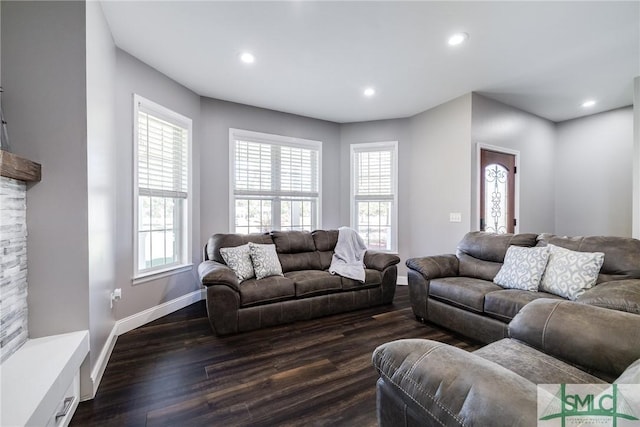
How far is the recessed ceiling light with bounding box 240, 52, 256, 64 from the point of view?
9.27ft

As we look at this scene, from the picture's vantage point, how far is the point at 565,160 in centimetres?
489

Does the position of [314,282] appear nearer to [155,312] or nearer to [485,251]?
[155,312]

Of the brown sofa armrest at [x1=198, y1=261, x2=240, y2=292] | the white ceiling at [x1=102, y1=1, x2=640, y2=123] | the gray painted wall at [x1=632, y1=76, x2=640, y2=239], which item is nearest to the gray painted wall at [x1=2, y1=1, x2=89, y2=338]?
the white ceiling at [x1=102, y1=1, x2=640, y2=123]

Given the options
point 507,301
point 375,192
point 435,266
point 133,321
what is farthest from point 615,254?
point 133,321

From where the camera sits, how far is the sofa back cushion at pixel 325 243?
12.8 feet

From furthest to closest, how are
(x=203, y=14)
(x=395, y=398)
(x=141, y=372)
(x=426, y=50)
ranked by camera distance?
(x=426, y=50) → (x=203, y=14) → (x=141, y=372) → (x=395, y=398)

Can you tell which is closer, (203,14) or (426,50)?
(203,14)

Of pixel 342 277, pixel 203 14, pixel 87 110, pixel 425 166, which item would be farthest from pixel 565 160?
pixel 87 110

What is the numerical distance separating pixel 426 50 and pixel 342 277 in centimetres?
266

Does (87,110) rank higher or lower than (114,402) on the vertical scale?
higher

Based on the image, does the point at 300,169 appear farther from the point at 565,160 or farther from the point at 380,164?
the point at 565,160

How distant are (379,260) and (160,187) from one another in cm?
291

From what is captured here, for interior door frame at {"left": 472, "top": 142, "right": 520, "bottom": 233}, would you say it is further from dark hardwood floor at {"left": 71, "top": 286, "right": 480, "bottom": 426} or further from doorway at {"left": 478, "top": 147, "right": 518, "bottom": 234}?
dark hardwood floor at {"left": 71, "top": 286, "right": 480, "bottom": 426}

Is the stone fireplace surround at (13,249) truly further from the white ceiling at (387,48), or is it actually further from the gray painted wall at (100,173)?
the white ceiling at (387,48)
